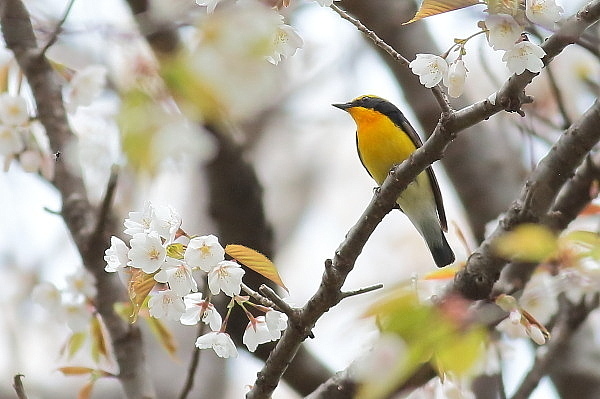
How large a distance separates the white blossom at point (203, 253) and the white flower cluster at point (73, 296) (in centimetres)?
105

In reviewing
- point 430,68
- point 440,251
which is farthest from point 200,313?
point 440,251

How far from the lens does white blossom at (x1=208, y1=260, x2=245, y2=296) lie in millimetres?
1569

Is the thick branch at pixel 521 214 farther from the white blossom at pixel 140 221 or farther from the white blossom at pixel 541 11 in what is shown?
the white blossom at pixel 140 221

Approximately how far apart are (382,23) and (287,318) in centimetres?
193

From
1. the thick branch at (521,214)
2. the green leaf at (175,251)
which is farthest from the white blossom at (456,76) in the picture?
the green leaf at (175,251)

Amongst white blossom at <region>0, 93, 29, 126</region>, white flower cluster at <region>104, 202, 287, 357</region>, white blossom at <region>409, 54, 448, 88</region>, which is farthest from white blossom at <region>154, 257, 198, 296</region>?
white blossom at <region>0, 93, 29, 126</region>

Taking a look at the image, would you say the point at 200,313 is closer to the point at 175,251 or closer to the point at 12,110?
the point at 175,251

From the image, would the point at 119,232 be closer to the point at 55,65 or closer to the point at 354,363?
the point at 55,65

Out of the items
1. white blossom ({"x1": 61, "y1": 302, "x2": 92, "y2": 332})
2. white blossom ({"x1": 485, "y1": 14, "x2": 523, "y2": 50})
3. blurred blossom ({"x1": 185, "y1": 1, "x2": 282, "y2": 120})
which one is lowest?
white blossom ({"x1": 61, "y1": 302, "x2": 92, "y2": 332})

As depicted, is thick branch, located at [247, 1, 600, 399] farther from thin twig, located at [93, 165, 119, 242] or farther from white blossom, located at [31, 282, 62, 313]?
white blossom, located at [31, 282, 62, 313]

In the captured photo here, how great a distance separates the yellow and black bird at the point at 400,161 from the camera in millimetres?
3303

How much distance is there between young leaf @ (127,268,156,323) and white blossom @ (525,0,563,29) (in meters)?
0.89

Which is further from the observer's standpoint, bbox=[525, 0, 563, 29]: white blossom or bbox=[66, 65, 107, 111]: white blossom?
bbox=[66, 65, 107, 111]: white blossom

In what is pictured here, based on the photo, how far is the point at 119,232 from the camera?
308cm
